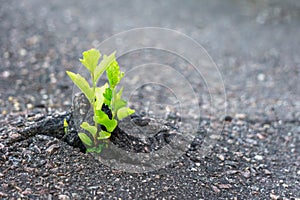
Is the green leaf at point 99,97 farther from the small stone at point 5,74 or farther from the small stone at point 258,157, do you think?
the small stone at point 5,74

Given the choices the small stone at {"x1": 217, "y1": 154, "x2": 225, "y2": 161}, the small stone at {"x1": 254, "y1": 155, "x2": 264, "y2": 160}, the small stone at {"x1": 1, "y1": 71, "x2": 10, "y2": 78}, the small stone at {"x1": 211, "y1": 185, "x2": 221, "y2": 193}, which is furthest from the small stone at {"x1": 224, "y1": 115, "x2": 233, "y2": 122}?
the small stone at {"x1": 1, "y1": 71, "x2": 10, "y2": 78}

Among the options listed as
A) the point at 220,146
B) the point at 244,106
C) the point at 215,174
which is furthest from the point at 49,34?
the point at 215,174

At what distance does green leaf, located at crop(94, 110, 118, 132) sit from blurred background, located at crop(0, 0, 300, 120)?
3.44 feet

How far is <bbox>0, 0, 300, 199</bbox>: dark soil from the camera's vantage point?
1754mm

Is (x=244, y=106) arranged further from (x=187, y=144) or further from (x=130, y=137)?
(x=130, y=137)

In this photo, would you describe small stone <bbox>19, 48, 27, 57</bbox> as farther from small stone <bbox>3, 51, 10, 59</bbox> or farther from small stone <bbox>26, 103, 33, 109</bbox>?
small stone <bbox>26, 103, 33, 109</bbox>

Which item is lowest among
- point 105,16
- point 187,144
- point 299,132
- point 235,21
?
point 187,144

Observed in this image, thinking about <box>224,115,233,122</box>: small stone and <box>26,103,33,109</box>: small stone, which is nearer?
<box>26,103,33,109</box>: small stone

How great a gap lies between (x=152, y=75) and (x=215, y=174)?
1.64 meters

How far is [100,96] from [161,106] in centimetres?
117

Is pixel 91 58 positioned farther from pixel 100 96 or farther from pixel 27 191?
pixel 27 191

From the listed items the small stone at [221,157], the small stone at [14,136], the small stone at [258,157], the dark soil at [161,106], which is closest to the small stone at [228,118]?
the dark soil at [161,106]

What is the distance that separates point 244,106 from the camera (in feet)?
10.2

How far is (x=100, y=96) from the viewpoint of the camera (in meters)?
1.69
